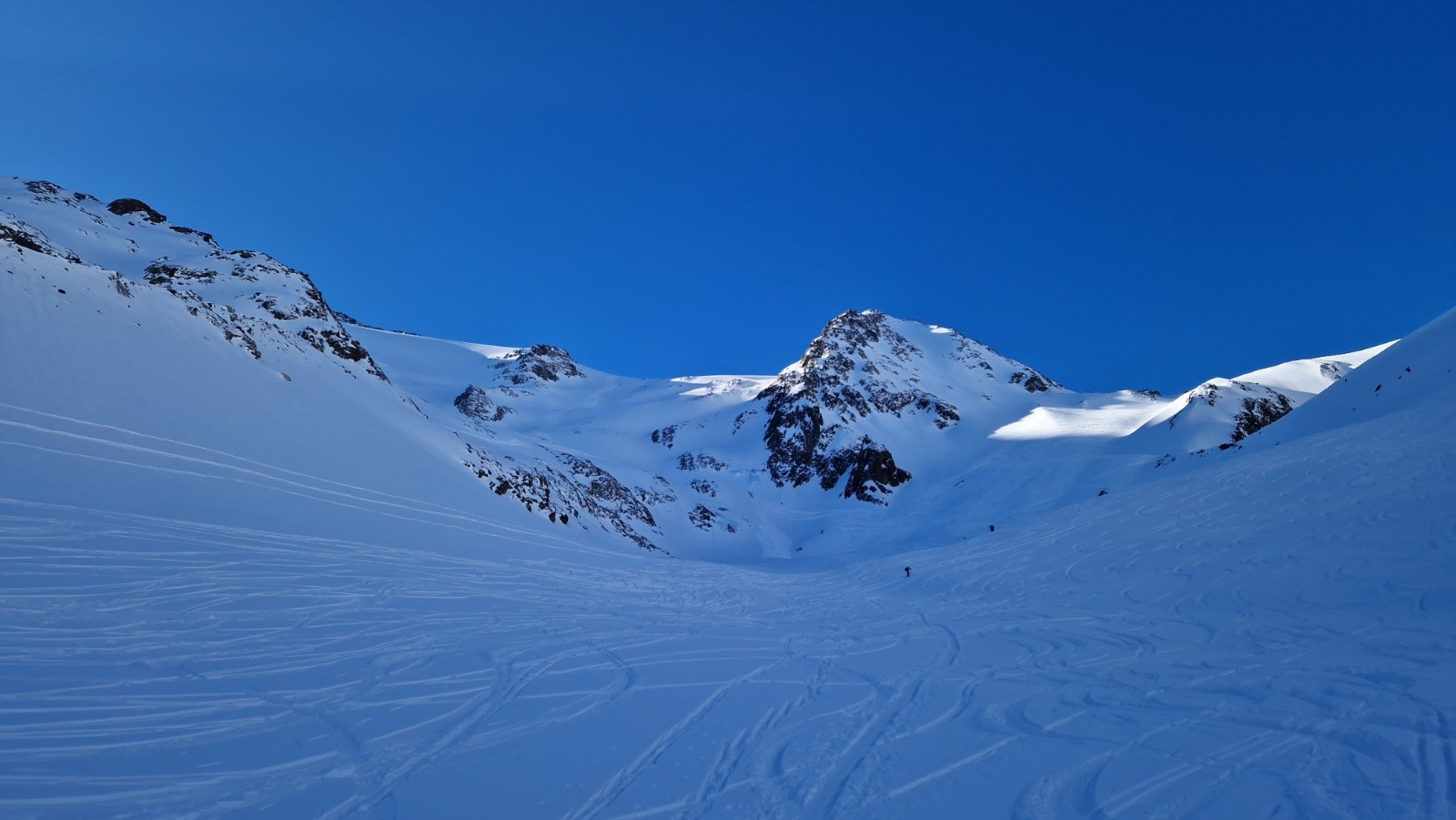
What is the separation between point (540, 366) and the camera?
3541 inches

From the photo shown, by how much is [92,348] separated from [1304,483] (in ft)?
101

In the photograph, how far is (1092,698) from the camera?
5898mm

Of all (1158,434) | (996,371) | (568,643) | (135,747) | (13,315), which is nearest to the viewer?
(135,747)

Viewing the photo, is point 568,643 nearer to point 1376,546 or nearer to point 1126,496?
point 1376,546

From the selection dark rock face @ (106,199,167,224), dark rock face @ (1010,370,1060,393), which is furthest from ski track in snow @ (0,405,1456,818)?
dark rock face @ (1010,370,1060,393)

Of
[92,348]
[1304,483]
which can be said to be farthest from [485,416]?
[1304,483]

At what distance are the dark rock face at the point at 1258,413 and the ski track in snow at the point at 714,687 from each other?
36.7 meters

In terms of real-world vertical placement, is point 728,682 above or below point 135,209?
below

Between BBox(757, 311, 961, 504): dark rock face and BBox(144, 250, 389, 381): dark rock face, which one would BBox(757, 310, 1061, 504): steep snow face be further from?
BBox(144, 250, 389, 381): dark rock face

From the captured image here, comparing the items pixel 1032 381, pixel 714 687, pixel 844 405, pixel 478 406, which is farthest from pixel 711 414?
pixel 714 687

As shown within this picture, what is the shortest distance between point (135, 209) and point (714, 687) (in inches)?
2495

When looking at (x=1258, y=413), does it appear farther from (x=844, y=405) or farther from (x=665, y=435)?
(x=665, y=435)

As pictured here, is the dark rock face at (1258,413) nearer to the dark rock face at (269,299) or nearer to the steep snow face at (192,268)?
the dark rock face at (269,299)

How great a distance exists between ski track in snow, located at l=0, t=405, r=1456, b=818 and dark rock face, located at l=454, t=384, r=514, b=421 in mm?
53392
